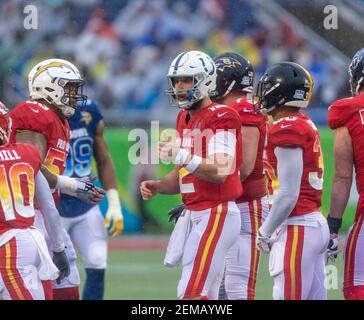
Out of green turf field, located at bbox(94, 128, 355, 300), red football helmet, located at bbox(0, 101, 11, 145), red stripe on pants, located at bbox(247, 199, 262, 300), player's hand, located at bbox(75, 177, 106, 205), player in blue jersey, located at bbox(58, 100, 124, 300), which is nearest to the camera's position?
red football helmet, located at bbox(0, 101, 11, 145)

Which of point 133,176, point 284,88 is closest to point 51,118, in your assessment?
point 284,88

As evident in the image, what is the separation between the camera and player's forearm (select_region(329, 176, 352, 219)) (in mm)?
5844

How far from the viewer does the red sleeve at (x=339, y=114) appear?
230 inches

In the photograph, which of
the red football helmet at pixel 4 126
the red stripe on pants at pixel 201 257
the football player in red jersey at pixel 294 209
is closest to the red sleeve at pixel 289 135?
the football player in red jersey at pixel 294 209

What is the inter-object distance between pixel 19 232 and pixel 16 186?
0.75ft

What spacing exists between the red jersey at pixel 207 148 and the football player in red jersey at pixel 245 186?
0.51 metres

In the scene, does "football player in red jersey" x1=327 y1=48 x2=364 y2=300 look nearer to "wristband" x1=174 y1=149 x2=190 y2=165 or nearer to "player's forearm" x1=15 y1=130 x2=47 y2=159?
"wristband" x1=174 y1=149 x2=190 y2=165

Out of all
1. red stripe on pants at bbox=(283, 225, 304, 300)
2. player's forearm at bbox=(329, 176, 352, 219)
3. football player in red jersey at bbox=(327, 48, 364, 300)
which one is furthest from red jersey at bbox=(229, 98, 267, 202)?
red stripe on pants at bbox=(283, 225, 304, 300)

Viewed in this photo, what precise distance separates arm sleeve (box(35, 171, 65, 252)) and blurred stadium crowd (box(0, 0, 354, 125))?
24.2 ft

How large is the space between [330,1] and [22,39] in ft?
12.9

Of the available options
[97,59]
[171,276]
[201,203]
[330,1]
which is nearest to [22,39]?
[97,59]
